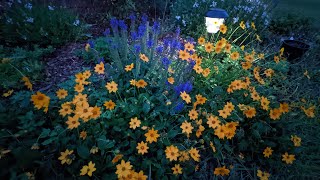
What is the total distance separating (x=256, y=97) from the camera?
1946 millimetres

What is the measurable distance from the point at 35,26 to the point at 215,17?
2.51 m

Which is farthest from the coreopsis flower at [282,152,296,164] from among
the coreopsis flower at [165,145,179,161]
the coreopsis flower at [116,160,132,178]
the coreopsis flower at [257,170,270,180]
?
the coreopsis flower at [116,160,132,178]

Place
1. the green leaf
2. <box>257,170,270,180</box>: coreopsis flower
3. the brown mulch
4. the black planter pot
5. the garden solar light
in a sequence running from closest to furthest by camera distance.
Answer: the green leaf, <box>257,170,270,180</box>: coreopsis flower, the brown mulch, the garden solar light, the black planter pot

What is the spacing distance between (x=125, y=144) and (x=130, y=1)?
383 centimetres

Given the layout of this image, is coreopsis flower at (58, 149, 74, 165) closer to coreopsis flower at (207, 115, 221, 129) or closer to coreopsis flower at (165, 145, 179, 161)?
coreopsis flower at (165, 145, 179, 161)

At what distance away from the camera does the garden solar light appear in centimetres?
244

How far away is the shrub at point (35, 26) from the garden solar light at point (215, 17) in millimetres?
2006

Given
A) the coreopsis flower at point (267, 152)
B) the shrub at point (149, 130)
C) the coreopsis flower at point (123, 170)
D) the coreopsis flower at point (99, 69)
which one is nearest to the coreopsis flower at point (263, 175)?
the shrub at point (149, 130)

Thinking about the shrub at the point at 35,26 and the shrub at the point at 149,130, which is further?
the shrub at the point at 35,26

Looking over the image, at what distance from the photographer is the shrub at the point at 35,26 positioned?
2.76m

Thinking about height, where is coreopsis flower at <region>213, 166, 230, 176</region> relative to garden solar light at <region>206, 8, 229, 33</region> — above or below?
below

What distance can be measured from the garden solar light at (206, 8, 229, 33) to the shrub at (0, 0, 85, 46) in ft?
6.58

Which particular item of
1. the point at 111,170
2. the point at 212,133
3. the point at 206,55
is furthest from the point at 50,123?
the point at 206,55

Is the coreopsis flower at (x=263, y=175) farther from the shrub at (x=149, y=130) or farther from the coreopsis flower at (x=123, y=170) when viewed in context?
the coreopsis flower at (x=123, y=170)
